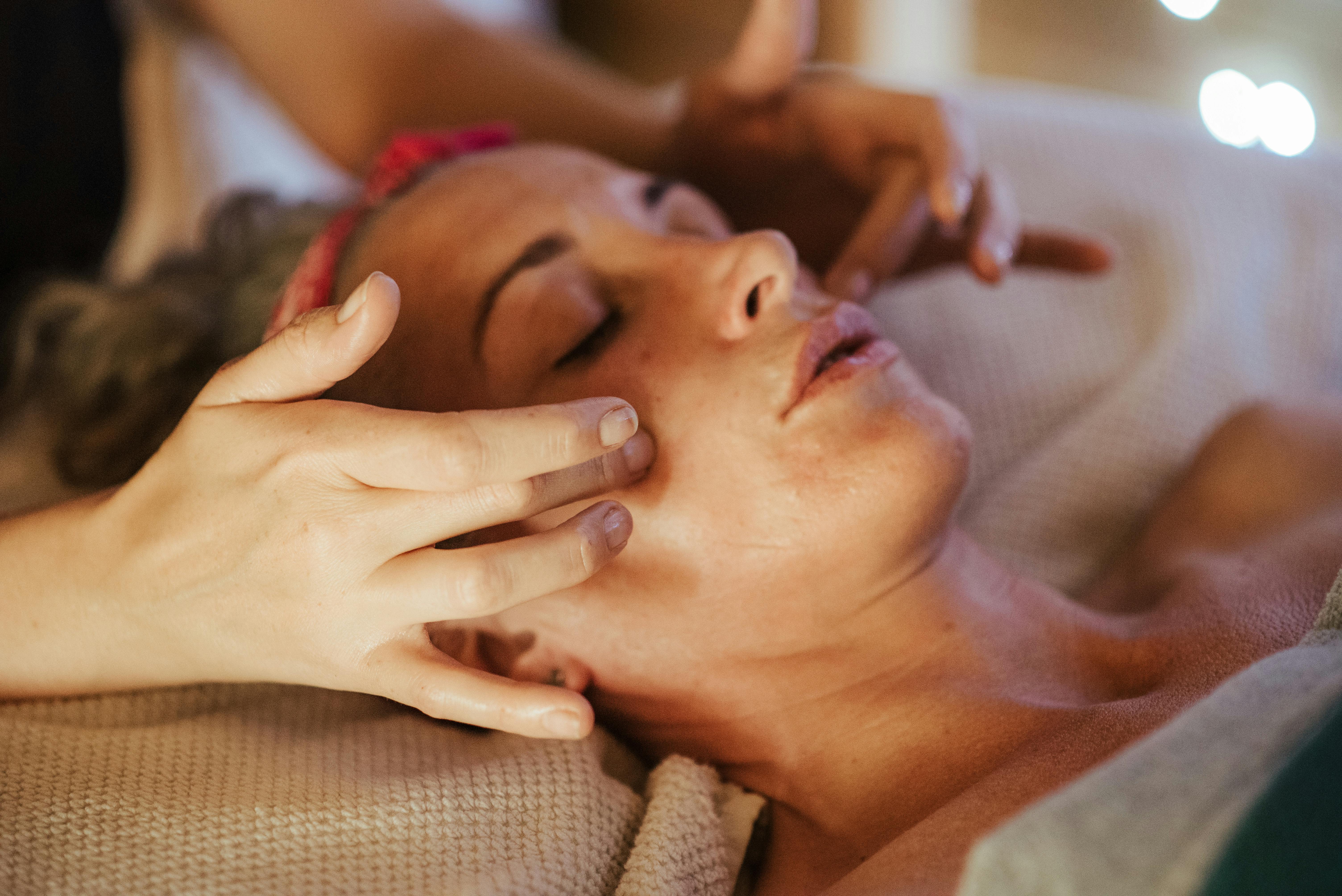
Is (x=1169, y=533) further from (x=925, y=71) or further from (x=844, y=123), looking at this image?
(x=925, y=71)

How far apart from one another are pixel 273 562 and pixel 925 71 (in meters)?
2.15

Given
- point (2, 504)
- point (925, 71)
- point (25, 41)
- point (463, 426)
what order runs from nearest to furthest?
point (463, 426), point (2, 504), point (25, 41), point (925, 71)

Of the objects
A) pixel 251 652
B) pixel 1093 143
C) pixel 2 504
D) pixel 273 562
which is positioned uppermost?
pixel 1093 143

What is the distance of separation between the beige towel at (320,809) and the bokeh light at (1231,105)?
2.05m

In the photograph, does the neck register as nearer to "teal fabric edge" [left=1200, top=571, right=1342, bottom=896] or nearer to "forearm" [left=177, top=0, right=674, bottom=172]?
"teal fabric edge" [left=1200, top=571, right=1342, bottom=896]

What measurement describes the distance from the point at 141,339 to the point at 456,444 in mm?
803

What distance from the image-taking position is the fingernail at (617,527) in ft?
2.35

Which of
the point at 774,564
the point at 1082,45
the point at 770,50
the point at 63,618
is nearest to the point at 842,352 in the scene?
the point at 774,564

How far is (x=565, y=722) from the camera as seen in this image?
69cm

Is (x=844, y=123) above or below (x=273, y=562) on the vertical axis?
above

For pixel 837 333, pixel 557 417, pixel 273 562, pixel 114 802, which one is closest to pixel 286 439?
pixel 273 562

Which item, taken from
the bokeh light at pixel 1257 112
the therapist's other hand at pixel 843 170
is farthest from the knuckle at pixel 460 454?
the bokeh light at pixel 1257 112

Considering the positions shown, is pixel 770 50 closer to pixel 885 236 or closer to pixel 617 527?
pixel 885 236

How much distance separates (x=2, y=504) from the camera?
1119 millimetres
